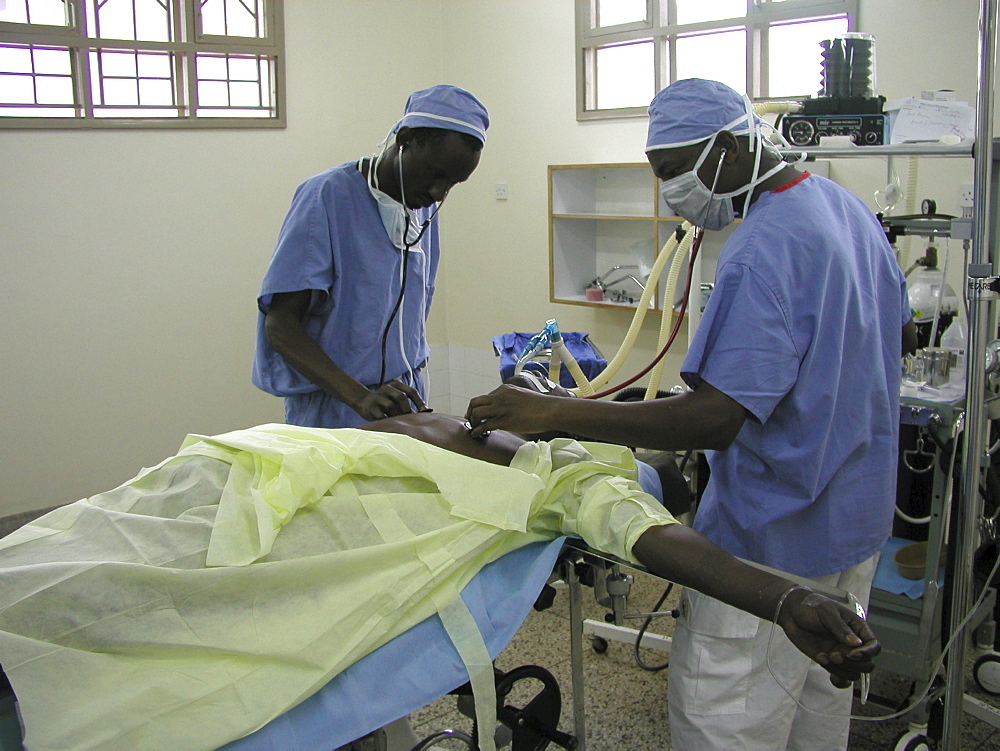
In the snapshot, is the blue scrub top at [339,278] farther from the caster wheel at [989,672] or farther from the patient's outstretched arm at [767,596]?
the caster wheel at [989,672]

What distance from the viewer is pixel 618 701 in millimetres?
2238

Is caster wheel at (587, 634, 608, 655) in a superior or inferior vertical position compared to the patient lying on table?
inferior

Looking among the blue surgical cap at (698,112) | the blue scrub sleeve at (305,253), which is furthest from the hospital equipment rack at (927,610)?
the blue scrub sleeve at (305,253)

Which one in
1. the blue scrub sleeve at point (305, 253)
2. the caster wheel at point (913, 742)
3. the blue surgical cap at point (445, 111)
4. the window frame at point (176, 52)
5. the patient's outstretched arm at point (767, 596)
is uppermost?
the window frame at point (176, 52)

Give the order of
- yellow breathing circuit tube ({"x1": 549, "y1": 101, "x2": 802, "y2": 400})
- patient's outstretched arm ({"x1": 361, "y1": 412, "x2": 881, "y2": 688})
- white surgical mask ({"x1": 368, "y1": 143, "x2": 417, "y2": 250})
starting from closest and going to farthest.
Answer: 1. patient's outstretched arm ({"x1": 361, "y1": 412, "x2": 881, "y2": 688})
2. white surgical mask ({"x1": 368, "y1": 143, "x2": 417, "y2": 250})
3. yellow breathing circuit tube ({"x1": 549, "y1": 101, "x2": 802, "y2": 400})

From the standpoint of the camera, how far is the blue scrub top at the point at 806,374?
4.18ft

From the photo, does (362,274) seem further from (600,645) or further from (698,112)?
(600,645)

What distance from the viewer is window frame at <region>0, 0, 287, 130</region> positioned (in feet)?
10.9

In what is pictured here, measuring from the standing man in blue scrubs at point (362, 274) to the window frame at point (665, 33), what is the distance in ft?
6.24

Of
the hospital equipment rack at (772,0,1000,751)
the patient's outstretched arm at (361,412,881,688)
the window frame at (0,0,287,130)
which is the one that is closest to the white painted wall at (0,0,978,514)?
the window frame at (0,0,287,130)

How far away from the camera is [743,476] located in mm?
1381

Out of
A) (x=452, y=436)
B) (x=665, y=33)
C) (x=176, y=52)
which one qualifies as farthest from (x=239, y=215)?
(x=452, y=436)

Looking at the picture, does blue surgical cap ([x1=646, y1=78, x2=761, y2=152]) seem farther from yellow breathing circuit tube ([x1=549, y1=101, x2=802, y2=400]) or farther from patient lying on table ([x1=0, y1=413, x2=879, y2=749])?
yellow breathing circuit tube ([x1=549, y1=101, x2=802, y2=400])

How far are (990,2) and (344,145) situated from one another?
10.4 feet
